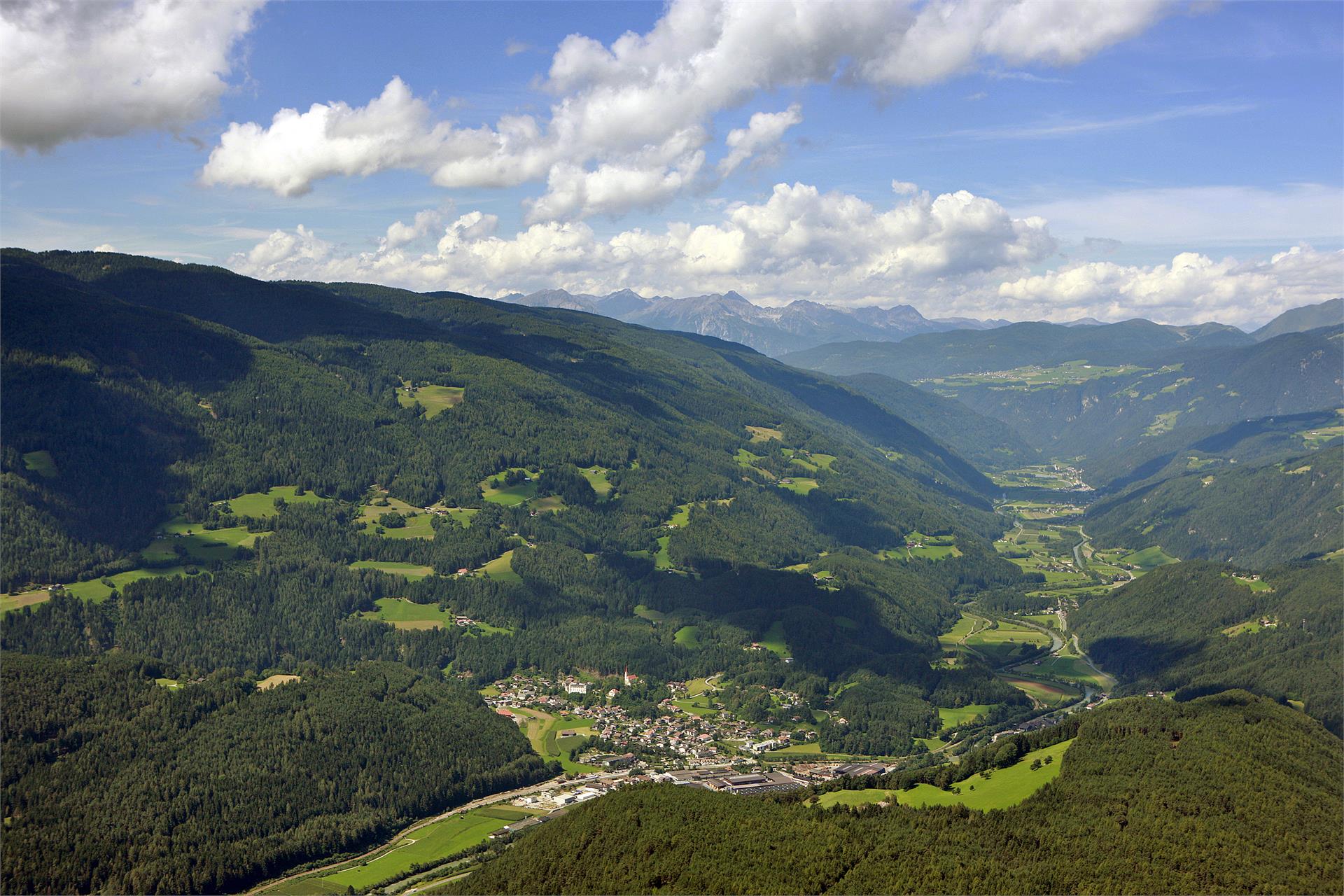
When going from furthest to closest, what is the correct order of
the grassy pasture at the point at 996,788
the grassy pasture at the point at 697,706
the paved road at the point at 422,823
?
the grassy pasture at the point at 697,706 < the paved road at the point at 422,823 < the grassy pasture at the point at 996,788

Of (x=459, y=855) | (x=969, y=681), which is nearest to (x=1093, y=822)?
(x=459, y=855)

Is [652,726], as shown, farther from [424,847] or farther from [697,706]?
[424,847]

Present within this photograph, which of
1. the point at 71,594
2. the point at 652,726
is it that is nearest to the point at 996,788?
the point at 652,726

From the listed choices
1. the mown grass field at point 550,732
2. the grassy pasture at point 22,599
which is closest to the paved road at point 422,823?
the mown grass field at point 550,732

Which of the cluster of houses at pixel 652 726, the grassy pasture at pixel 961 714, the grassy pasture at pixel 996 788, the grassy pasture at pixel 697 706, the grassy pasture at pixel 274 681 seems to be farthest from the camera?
the grassy pasture at pixel 697 706

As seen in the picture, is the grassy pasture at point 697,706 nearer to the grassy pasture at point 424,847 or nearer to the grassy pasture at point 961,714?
the grassy pasture at point 961,714

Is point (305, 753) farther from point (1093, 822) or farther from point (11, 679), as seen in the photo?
point (1093, 822)
